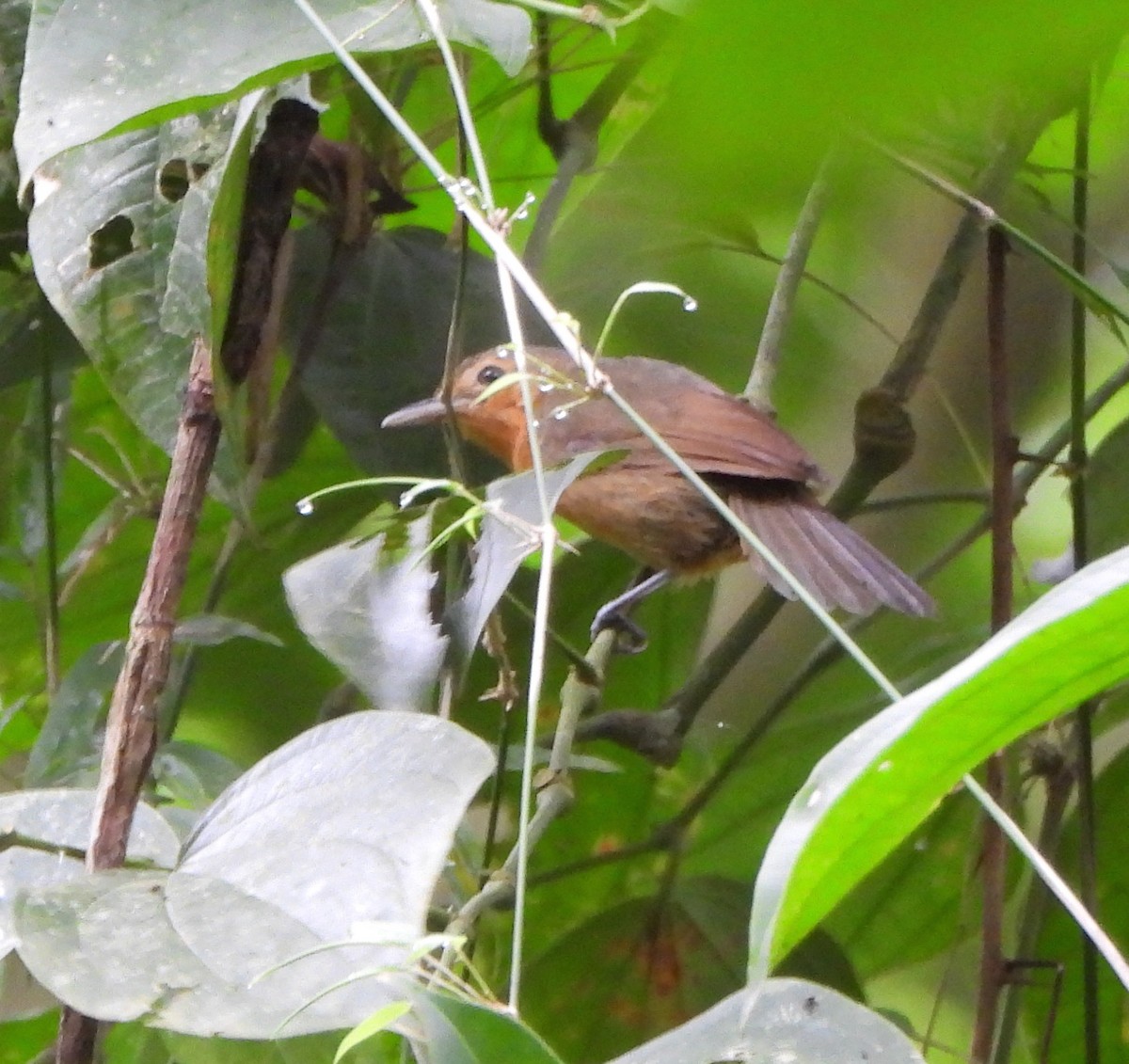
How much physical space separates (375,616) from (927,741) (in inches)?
27.5

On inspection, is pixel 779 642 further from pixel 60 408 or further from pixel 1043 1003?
pixel 60 408

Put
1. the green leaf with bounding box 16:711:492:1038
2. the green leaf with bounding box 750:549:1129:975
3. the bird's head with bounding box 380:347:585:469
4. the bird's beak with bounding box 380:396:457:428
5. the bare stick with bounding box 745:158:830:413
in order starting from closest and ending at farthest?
the green leaf with bounding box 750:549:1129:975
the green leaf with bounding box 16:711:492:1038
the bird's beak with bounding box 380:396:457:428
the bare stick with bounding box 745:158:830:413
the bird's head with bounding box 380:347:585:469

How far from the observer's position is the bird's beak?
184cm

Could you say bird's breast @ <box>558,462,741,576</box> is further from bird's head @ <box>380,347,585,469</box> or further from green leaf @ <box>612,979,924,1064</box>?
green leaf @ <box>612,979,924,1064</box>

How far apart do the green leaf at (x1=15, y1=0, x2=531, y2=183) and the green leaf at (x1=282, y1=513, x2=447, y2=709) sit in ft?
1.30

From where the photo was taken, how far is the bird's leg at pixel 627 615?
7.23 ft

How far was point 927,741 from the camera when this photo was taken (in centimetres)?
56

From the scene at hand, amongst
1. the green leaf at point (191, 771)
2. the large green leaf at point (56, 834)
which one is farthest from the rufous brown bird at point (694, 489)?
the large green leaf at point (56, 834)

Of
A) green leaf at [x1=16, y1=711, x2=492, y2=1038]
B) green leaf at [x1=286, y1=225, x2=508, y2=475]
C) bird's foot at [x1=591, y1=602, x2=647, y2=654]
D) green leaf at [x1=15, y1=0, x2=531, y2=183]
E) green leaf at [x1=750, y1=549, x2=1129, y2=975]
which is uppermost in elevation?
green leaf at [x1=15, y1=0, x2=531, y2=183]

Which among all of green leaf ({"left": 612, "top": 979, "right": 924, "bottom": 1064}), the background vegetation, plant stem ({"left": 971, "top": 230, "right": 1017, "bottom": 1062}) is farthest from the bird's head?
green leaf ({"left": 612, "top": 979, "right": 924, "bottom": 1064})

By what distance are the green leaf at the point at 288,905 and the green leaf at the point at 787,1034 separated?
0.16 metres

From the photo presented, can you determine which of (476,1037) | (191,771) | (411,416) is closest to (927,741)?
(476,1037)

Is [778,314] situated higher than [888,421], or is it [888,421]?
[778,314]

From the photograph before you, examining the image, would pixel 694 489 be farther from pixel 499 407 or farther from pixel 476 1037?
Result: pixel 476 1037
